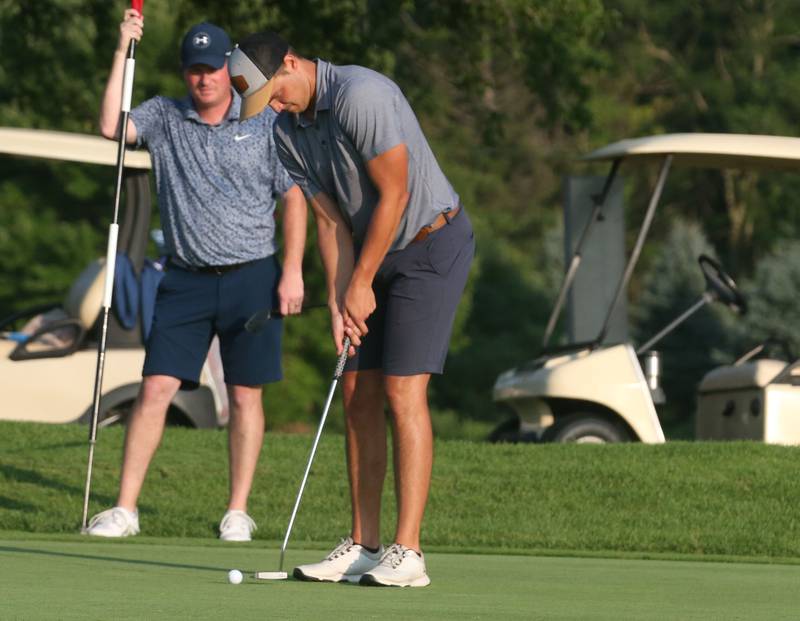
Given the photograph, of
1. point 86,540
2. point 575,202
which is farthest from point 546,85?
point 86,540

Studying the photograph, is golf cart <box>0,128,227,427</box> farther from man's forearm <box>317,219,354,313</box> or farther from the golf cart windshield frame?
man's forearm <box>317,219,354,313</box>

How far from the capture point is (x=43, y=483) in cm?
898

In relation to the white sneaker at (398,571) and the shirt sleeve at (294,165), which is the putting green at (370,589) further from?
the shirt sleeve at (294,165)

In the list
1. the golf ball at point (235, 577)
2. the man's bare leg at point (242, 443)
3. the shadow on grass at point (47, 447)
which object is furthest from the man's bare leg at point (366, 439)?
the shadow on grass at point (47, 447)

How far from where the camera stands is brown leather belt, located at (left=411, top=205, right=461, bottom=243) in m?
5.50

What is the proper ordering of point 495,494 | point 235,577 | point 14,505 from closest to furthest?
point 235,577
point 14,505
point 495,494

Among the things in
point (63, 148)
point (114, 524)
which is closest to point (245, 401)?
point (114, 524)

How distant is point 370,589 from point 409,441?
19.6 inches

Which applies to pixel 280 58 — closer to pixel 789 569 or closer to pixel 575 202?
pixel 789 569

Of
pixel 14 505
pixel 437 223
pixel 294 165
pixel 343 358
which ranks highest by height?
pixel 294 165

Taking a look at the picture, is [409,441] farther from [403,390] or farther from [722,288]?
[722,288]

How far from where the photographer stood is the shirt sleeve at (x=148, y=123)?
7.39 metres

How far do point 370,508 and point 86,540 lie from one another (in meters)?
1.67

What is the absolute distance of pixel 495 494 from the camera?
29.1ft
